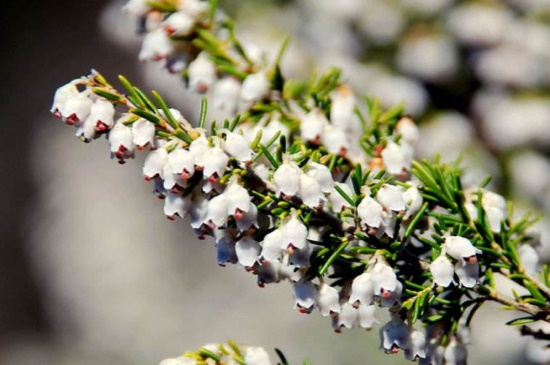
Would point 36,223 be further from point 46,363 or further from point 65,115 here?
point 65,115

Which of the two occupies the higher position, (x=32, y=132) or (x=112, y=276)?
(x=32, y=132)

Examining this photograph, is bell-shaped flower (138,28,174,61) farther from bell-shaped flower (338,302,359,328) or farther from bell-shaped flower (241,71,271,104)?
bell-shaped flower (338,302,359,328)

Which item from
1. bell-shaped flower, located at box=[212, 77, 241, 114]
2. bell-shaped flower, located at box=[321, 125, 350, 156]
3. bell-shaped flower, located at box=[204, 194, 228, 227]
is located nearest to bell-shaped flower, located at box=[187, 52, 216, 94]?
bell-shaped flower, located at box=[212, 77, 241, 114]

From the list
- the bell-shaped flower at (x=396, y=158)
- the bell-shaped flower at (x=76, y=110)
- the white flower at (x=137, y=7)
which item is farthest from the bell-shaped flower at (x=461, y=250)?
the white flower at (x=137, y=7)

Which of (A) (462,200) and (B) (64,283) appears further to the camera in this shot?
(B) (64,283)

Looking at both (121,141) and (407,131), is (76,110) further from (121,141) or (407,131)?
(407,131)

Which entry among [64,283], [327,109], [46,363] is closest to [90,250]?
[64,283]

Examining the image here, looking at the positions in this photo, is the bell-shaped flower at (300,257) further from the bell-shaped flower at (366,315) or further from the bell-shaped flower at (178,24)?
the bell-shaped flower at (178,24)
